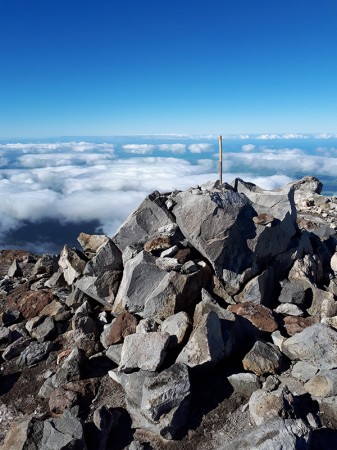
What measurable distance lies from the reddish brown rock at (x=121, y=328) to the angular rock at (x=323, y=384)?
5668 millimetres

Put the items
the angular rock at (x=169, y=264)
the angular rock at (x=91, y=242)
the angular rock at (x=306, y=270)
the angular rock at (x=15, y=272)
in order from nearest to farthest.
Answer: the angular rock at (x=169, y=264) < the angular rock at (x=306, y=270) < the angular rock at (x=91, y=242) < the angular rock at (x=15, y=272)

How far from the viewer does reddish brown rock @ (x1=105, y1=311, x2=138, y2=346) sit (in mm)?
11375

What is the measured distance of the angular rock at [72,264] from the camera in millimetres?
14883

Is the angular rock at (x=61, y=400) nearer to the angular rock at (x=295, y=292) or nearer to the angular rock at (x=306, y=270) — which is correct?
the angular rock at (x=295, y=292)

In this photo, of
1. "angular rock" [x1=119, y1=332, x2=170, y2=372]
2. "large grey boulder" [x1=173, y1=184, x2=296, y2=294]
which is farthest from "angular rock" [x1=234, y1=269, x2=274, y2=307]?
"angular rock" [x1=119, y1=332, x2=170, y2=372]

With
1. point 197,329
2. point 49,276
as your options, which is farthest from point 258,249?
point 49,276

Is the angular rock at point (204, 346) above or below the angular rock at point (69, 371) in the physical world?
above

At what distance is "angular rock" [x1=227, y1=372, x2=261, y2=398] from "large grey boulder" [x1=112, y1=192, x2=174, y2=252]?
6620 mm

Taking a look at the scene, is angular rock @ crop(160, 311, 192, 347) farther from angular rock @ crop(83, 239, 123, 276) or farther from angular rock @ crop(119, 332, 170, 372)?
angular rock @ crop(83, 239, 123, 276)

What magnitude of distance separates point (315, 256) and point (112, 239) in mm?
9122

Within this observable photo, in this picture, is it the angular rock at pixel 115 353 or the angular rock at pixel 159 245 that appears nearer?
the angular rock at pixel 115 353

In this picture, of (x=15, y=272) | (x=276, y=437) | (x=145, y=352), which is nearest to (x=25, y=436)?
(x=145, y=352)

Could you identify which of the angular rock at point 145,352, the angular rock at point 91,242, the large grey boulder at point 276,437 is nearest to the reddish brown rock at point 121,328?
the angular rock at point 145,352

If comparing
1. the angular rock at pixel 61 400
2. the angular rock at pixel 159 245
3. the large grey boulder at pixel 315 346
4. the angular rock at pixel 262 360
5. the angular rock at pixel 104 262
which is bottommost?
the angular rock at pixel 61 400
